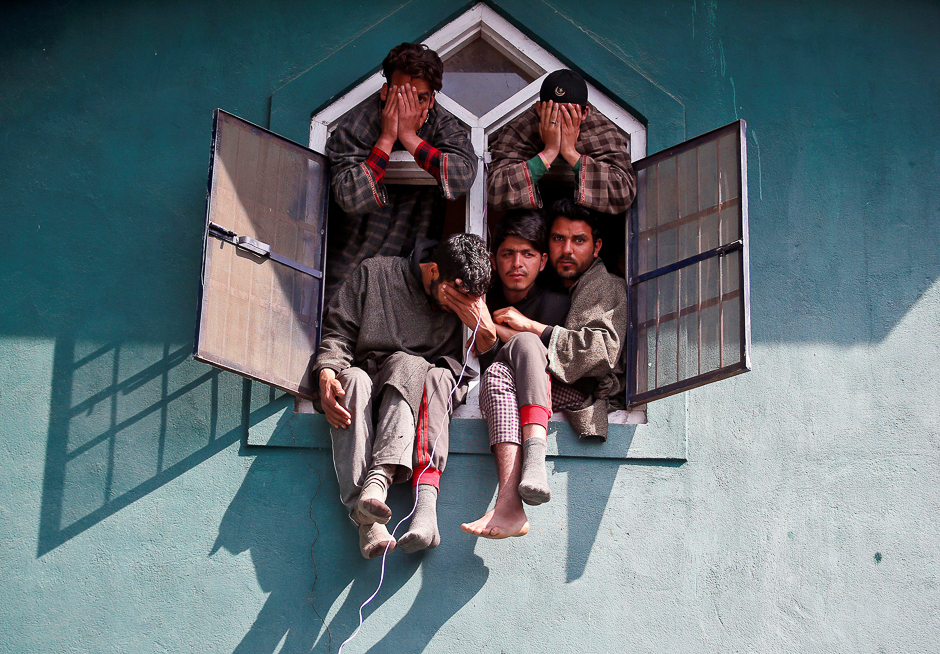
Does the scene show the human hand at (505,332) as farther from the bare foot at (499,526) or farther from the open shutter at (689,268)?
the bare foot at (499,526)

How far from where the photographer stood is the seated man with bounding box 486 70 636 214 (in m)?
4.14

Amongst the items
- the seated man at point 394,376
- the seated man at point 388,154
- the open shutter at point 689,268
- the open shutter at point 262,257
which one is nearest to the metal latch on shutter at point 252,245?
the open shutter at point 262,257

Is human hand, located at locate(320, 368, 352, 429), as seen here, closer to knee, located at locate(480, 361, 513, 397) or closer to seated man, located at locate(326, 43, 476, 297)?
knee, located at locate(480, 361, 513, 397)

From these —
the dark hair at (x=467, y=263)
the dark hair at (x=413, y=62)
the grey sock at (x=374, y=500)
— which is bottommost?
the grey sock at (x=374, y=500)

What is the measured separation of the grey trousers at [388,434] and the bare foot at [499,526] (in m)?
0.24

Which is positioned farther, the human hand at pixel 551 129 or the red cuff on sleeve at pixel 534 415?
the human hand at pixel 551 129

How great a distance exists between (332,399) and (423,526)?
56cm

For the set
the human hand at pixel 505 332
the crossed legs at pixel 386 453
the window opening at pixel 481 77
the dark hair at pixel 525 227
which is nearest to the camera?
the crossed legs at pixel 386 453

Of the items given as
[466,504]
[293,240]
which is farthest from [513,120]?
[466,504]

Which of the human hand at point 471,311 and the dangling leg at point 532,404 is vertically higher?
the human hand at point 471,311

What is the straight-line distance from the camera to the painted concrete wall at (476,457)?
3.74 metres

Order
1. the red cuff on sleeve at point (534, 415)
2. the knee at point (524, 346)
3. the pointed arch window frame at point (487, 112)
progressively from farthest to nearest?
the pointed arch window frame at point (487, 112)
the knee at point (524, 346)
the red cuff on sleeve at point (534, 415)

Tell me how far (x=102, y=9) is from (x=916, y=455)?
374cm

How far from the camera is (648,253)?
13.4 ft
